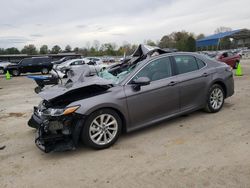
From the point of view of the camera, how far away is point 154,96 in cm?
513

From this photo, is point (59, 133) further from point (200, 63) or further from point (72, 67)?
point (200, 63)

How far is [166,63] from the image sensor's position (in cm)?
558

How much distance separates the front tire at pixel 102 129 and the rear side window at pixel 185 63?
1.90m

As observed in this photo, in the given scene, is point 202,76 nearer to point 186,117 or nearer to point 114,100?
point 186,117

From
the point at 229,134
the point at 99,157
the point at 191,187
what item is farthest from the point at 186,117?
the point at 191,187

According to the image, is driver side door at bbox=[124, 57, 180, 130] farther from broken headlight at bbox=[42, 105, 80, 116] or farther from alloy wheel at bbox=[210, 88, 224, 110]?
alloy wheel at bbox=[210, 88, 224, 110]

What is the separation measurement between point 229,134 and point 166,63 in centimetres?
184

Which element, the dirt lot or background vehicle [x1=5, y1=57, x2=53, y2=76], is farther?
background vehicle [x1=5, y1=57, x2=53, y2=76]

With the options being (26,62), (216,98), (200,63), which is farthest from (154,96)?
(26,62)

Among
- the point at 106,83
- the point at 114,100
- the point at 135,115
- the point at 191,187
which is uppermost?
the point at 106,83

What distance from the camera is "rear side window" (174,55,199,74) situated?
574 cm

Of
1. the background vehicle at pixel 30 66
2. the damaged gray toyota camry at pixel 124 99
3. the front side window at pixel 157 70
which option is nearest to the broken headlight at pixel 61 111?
the damaged gray toyota camry at pixel 124 99

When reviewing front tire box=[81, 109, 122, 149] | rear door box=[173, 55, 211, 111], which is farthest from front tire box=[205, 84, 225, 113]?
front tire box=[81, 109, 122, 149]

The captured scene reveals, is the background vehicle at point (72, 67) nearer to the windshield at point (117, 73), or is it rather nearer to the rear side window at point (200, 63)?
the windshield at point (117, 73)
